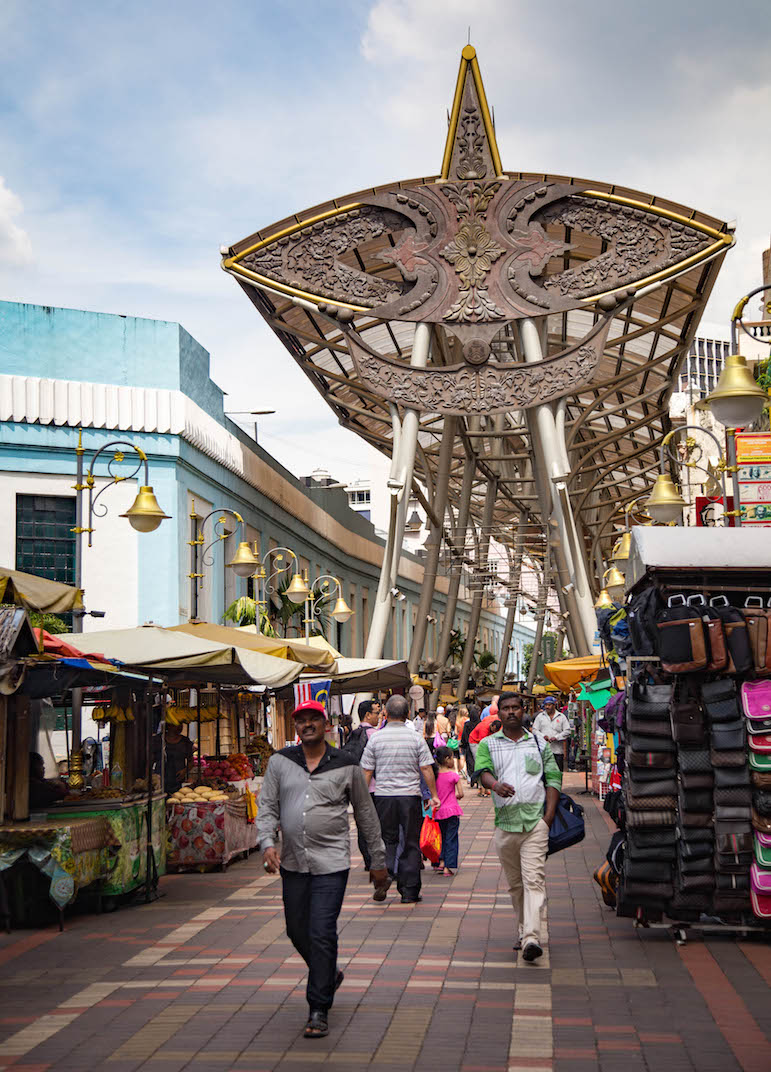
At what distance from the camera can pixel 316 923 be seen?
6.62 meters

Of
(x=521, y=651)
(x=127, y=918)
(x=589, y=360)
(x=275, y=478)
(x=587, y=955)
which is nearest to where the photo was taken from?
(x=587, y=955)

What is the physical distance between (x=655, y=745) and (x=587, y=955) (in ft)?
4.62

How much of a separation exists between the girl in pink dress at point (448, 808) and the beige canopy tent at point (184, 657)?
6.24 feet

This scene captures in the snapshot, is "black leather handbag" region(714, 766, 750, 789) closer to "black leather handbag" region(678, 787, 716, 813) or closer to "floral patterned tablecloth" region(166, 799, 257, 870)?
"black leather handbag" region(678, 787, 716, 813)

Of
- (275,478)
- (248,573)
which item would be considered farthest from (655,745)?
(275,478)

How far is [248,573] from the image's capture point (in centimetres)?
2320

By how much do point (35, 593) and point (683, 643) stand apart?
4.96 meters

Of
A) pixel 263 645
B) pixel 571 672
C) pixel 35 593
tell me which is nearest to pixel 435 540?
pixel 571 672

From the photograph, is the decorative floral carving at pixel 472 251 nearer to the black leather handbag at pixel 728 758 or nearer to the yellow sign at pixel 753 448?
the yellow sign at pixel 753 448

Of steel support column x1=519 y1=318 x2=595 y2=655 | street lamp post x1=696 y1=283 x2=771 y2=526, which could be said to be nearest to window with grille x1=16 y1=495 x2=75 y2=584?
steel support column x1=519 y1=318 x2=595 y2=655

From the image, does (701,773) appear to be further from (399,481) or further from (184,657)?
(399,481)

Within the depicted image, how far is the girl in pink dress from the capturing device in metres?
12.6

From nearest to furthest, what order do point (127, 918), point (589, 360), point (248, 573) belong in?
point (127, 918), point (248, 573), point (589, 360)

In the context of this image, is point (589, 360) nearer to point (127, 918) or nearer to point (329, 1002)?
point (127, 918)
